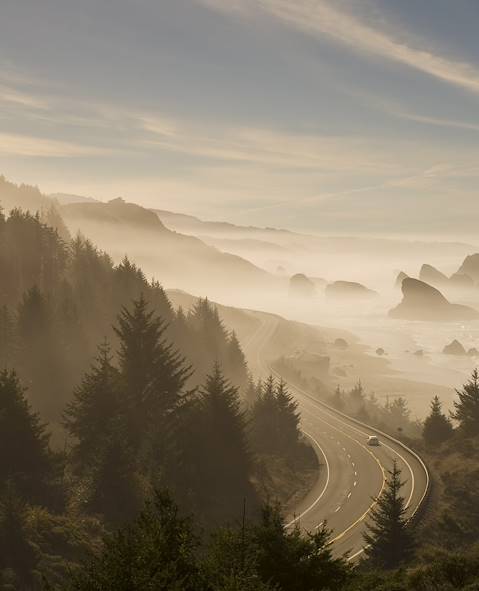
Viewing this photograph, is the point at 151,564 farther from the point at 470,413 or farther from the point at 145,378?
the point at 470,413

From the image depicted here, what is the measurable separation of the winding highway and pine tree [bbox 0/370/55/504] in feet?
61.4

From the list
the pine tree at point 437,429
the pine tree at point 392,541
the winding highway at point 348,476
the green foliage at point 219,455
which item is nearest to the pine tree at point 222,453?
the green foliage at point 219,455

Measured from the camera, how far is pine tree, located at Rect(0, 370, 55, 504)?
31609 millimetres

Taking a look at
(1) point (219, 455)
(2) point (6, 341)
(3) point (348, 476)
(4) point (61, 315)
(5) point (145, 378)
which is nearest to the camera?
(1) point (219, 455)

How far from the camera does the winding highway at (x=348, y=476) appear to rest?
4153 centimetres

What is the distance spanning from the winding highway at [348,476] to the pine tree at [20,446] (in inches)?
737

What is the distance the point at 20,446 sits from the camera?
106 feet

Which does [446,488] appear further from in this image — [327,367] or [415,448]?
[327,367]

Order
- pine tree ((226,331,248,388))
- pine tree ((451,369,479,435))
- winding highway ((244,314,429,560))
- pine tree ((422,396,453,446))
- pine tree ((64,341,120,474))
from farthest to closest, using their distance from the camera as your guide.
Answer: pine tree ((226,331,248,388)) → pine tree ((422,396,453,446)) → pine tree ((451,369,479,435)) → winding highway ((244,314,429,560)) → pine tree ((64,341,120,474))

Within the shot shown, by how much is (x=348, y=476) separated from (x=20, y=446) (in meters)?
32.7

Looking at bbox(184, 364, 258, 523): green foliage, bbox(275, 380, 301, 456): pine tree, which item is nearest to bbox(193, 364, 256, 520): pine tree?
bbox(184, 364, 258, 523): green foliage

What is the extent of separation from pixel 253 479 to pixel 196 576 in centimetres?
3579

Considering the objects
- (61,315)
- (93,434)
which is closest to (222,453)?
(93,434)

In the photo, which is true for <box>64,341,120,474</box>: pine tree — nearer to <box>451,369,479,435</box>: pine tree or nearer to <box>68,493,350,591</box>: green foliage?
<box>68,493,350,591</box>: green foliage
